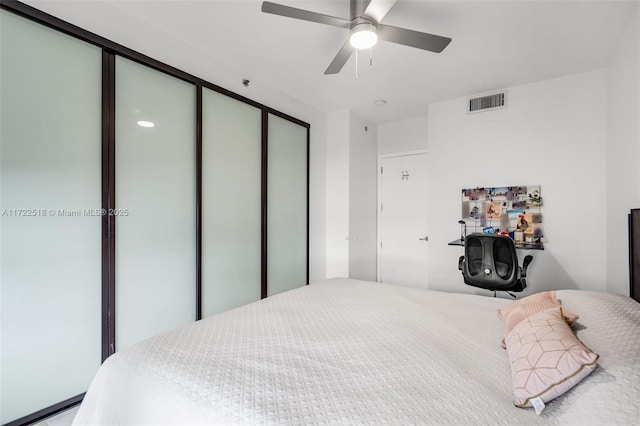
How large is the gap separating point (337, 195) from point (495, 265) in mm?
2044

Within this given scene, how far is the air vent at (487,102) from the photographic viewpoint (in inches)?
130

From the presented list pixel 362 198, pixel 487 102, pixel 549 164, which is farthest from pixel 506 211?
pixel 362 198

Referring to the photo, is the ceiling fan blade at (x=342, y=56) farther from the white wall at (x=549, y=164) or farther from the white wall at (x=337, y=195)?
the white wall at (x=549, y=164)

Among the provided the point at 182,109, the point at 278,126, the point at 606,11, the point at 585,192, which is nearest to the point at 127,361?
the point at 182,109

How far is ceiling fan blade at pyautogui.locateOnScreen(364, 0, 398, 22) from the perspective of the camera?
163 centimetres

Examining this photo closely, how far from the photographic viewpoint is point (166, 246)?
239 centimetres

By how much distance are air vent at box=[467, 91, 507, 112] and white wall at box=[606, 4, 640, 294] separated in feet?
2.80

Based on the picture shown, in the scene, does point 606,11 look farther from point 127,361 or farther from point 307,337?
point 127,361

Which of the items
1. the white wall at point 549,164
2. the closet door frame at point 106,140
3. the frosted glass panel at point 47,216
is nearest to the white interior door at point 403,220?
the white wall at point 549,164

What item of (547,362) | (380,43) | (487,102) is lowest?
(547,362)

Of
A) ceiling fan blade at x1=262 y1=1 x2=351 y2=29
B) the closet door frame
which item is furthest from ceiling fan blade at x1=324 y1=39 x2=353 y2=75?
the closet door frame

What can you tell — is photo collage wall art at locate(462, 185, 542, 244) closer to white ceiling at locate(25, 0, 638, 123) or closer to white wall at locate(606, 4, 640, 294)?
white wall at locate(606, 4, 640, 294)

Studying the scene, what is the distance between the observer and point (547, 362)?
0.95m

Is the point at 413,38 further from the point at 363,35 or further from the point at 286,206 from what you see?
the point at 286,206
